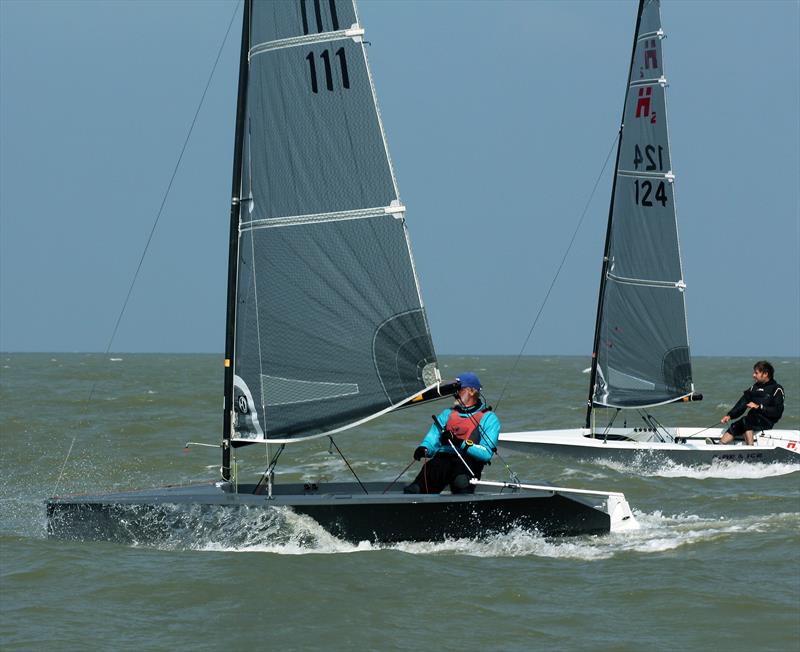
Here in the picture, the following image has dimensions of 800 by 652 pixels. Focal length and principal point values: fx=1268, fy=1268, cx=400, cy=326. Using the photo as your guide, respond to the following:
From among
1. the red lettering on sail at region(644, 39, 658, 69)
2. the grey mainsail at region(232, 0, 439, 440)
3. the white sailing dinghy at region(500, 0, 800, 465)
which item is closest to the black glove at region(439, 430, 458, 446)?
the grey mainsail at region(232, 0, 439, 440)

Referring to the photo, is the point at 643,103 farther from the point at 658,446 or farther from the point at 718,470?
the point at 718,470

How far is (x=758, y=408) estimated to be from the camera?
1728cm

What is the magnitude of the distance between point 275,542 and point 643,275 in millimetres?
10734

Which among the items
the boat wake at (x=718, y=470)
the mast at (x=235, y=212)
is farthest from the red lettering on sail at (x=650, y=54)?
the mast at (x=235, y=212)

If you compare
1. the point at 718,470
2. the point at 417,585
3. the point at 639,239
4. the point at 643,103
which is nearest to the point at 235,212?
the point at 417,585

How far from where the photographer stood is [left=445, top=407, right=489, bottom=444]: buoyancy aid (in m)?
10.9

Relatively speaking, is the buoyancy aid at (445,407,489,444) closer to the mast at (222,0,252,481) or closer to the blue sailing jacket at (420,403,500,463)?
the blue sailing jacket at (420,403,500,463)

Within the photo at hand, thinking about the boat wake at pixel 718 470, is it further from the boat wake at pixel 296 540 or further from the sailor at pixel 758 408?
the boat wake at pixel 296 540

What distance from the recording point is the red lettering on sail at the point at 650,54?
19.7 m

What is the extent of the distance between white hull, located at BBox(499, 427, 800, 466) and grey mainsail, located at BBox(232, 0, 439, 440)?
704 cm

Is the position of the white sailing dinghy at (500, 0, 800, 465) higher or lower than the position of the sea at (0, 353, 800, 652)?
higher

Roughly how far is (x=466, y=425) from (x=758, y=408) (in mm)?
7710

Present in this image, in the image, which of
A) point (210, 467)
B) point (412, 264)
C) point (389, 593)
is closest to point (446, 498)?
point (389, 593)

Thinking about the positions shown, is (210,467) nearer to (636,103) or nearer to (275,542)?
(275,542)
